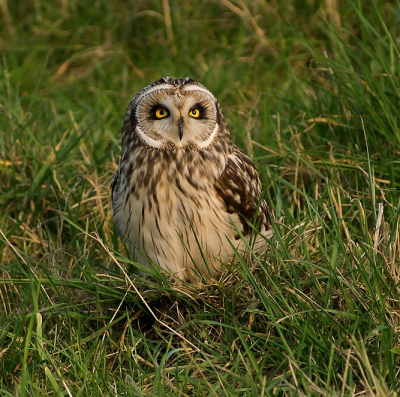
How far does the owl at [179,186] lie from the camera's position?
357 centimetres

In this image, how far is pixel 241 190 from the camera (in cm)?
374

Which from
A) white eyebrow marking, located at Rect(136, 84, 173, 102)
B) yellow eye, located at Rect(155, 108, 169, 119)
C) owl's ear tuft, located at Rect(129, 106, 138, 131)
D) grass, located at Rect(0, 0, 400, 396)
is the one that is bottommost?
grass, located at Rect(0, 0, 400, 396)

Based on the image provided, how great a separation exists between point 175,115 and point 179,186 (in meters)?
0.30

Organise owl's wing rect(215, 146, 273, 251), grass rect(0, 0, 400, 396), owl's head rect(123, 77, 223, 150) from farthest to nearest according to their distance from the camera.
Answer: owl's wing rect(215, 146, 273, 251)
owl's head rect(123, 77, 223, 150)
grass rect(0, 0, 400, 396)

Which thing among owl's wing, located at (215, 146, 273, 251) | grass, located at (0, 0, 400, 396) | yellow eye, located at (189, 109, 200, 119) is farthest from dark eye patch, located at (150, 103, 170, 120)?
grass, located at (0, 0, 400, 396)

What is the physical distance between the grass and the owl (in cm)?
14

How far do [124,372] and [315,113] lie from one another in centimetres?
207

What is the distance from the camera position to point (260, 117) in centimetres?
528

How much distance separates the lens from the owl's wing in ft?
12.1

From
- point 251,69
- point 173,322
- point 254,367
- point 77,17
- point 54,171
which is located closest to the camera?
point 254,367

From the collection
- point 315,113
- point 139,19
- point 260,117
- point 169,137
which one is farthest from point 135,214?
point 139,19

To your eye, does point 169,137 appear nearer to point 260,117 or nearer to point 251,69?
point 260,117

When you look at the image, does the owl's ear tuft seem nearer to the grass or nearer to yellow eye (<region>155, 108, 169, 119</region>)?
yellow eye (<region>155, 108, 169, 119</region>)

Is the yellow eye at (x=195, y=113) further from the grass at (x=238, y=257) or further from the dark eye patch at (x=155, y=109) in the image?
the grass at (x=238, y=257)
